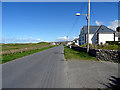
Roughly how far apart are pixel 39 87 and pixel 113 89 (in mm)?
3088

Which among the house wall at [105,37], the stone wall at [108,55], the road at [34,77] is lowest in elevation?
the road at [34,77]

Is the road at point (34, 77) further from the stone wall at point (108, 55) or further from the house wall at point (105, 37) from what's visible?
the house wall at point (105, 37)

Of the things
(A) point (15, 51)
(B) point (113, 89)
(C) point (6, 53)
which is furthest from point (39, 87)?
(A) point (15, 51)

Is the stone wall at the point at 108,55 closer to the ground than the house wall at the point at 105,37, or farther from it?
closer to the ground

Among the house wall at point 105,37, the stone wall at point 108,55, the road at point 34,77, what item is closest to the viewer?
the road at point 34,77

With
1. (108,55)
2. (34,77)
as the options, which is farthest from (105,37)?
(34,77)

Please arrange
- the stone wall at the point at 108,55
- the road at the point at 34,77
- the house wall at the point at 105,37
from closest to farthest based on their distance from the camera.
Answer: the road at the point at 34,77, the stone wall at the point at 108,55, the house wall at the point at 105,37

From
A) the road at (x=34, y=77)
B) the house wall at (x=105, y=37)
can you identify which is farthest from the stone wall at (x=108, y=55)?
the house wall at (x=105, y=37)

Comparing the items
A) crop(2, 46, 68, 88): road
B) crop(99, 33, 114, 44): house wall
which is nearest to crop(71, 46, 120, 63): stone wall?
crop(2, 46, 68, 88): road

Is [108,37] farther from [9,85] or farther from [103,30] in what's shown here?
[9,85]

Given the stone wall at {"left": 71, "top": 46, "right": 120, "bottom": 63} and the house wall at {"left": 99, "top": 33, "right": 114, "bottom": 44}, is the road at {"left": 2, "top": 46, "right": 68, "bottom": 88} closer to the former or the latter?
the stone wall at {"left": 71, "top": 46, "right": 120, "bottom": 63}

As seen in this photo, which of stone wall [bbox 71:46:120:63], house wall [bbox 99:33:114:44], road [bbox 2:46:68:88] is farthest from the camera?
house wall [bbox 99:33:114:44]

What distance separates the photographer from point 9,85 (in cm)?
378

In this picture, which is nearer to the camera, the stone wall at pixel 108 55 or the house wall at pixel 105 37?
the stone wall at pixel 108 55
